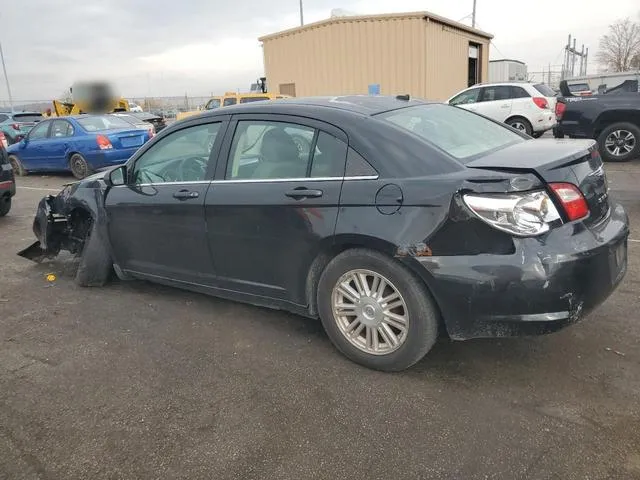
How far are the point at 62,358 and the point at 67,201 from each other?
195 centimetres

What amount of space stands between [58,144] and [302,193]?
1052 centimetres

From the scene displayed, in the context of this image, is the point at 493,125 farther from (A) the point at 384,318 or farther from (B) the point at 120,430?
(B) the point at 120,430

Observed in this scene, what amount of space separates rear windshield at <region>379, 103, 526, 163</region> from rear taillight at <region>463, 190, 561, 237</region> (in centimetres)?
38

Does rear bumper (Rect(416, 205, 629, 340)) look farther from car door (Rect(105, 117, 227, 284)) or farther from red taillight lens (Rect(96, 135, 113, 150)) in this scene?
red taillight lens (Rect(96, 135, 113, 150))

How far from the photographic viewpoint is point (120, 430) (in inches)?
105

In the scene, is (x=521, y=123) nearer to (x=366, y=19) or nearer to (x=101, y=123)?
(x=366, y=19)

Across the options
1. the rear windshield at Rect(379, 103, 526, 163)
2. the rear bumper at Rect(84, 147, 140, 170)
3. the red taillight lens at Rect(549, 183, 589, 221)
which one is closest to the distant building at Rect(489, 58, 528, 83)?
the rear bumper at Rect(84, 147, 140, 170)

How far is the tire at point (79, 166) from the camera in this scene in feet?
37.2

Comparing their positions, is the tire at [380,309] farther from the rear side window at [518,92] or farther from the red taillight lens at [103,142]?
the rear side window at [518,92]

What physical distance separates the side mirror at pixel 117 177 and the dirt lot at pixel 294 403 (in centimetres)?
107

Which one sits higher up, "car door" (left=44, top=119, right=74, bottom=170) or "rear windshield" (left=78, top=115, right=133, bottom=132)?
"rear windshield" (left=78, top=115, right=133, bottom=132)

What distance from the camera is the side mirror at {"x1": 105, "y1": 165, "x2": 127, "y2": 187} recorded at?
425cm

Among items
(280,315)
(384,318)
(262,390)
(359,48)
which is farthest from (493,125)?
(359,48)

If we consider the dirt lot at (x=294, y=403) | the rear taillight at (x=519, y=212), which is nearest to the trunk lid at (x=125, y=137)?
the dirt lot at (x=294, y=403)
